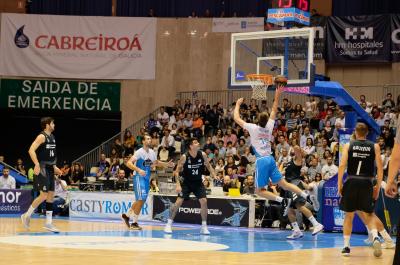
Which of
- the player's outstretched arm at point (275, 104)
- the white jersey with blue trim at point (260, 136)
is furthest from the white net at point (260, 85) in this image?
the white jersey with blue trim at point (260, 136)

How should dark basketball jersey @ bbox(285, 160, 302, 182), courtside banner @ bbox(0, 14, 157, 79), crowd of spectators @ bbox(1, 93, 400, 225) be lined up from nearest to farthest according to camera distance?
1. dark basketball jersey @ bbox(285, 160, 302, 182)
2. crowd of spectators @ bbox(1, 93, 400, 225)
3. courtside banner @ bbox(0, 14, 157, 79)

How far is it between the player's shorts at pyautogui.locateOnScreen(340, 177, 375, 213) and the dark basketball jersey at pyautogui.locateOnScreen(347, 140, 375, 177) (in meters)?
0.12

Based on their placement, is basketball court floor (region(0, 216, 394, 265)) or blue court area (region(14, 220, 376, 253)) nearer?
basketball court floor (region(0, 216, 394, 265))

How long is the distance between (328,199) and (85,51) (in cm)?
1906

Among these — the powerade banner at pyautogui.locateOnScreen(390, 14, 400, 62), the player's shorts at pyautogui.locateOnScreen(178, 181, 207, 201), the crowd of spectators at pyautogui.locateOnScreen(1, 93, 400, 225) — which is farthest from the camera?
the powerade banner at pyautogui.locateOnScreen(390, 14, 400, 62)

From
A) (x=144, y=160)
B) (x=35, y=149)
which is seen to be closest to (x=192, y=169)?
(x=144, y=160)

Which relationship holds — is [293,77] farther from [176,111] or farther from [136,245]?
[176,111]

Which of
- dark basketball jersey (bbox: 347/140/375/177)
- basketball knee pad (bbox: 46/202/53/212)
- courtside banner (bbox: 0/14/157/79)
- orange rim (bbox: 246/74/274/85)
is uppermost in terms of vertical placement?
courtside banner (bbox: 0/14/157/79)

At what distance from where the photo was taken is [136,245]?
13141 mm

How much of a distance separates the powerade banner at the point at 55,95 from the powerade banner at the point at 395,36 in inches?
490

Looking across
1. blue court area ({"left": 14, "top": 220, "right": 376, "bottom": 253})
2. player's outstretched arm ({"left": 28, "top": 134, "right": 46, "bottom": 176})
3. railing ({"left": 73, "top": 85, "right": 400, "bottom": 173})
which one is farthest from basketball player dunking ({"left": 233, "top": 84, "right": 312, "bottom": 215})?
railing ({"left": 73, "top": 85, "right": 400, "bottom": 173})

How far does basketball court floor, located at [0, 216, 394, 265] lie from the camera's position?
10.9 m

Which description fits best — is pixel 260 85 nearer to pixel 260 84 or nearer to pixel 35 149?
pixel 260 84

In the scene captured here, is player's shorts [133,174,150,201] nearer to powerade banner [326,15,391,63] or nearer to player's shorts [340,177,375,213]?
player's shorts [340,177,375,213]
